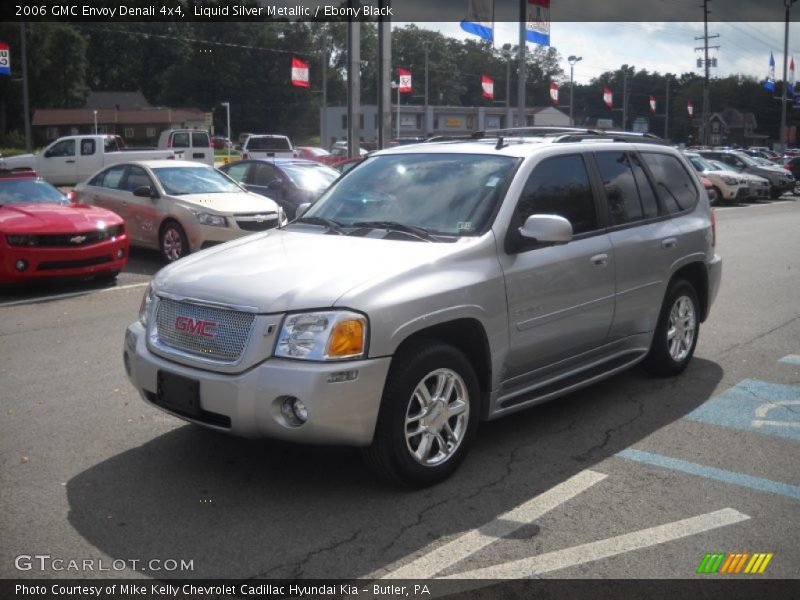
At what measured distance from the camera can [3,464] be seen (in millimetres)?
4805

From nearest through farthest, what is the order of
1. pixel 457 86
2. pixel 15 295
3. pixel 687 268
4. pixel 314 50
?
pixel 687 268 → pixel 15 295 → pixel 314 50 → pixel 457 86

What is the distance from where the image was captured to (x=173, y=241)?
1277 centimetres

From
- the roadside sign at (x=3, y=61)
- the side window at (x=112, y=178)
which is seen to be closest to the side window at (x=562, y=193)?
the side window at (x=112, y=178)

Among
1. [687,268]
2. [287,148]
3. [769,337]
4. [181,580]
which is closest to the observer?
[181,580]

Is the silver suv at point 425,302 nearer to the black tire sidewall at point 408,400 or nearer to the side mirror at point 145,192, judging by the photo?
the black tire sidewall at point 408,400

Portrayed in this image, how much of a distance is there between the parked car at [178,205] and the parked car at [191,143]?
18.9 meters

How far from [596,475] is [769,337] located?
14.5ft

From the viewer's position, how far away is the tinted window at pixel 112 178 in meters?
13.8

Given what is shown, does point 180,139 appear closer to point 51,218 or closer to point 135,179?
point 135,179

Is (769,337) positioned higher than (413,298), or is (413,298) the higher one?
(413,298)

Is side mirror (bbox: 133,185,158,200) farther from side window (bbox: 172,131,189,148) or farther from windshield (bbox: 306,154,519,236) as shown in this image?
side window (bbox: 172,131,189,148)

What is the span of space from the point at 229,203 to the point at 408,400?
916 centimetres

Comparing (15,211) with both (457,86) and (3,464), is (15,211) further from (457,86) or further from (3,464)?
(457,86)

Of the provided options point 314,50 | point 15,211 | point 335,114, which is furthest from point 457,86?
point 15,211
